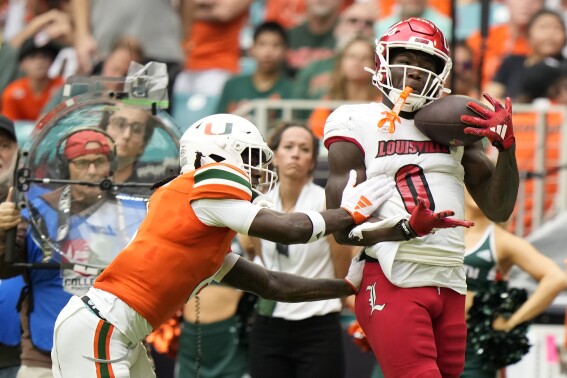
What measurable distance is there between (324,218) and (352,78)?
4.53 m

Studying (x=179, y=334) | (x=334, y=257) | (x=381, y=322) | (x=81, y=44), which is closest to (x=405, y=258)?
(x=381, y=322)

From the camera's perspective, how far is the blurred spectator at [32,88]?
37.8 ft

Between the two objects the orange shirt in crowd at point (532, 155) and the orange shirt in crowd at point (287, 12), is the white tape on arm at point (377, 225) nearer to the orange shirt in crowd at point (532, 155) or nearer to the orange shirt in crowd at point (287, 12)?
the orange shirt in crowd at point (532, 155)

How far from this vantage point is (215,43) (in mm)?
11766

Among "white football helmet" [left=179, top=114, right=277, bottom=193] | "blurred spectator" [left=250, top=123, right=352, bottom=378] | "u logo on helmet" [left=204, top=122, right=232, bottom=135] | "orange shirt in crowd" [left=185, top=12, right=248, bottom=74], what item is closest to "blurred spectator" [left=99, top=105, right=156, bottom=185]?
"blurred spectator" [left=250, top=123, right=352, bottom=378]

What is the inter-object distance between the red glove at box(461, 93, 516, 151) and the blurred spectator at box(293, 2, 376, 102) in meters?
4.65

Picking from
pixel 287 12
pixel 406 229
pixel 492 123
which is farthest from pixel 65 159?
pixel 287 12

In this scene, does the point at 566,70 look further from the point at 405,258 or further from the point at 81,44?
the point at 405,258

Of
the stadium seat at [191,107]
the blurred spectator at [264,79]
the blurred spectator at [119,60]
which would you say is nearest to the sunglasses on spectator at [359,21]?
the blurred spectator at [264,79]

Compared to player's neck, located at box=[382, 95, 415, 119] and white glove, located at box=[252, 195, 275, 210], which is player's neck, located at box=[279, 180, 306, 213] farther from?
white glove, located at box=[252, 195, 275, 210]

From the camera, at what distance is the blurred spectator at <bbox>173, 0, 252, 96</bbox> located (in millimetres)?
11688

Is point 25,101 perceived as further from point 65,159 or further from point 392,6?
point 65,159

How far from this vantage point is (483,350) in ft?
23.9

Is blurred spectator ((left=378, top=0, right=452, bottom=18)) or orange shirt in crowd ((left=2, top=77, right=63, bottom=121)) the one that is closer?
blurred spectator ((left=378, top=0, right=452, bottom=18))
